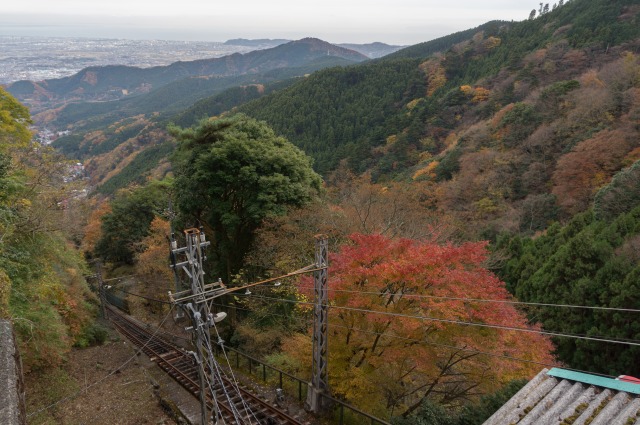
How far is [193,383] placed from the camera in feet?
49.2

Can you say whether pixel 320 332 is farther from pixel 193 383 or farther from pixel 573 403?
pixel 193 383

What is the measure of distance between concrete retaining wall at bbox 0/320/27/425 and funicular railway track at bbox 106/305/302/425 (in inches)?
137

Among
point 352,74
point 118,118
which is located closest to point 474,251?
point 352,74

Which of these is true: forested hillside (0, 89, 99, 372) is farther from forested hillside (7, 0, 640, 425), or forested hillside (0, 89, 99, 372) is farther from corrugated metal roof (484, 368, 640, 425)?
corrugated metal roof (484, 368, 640, 425)

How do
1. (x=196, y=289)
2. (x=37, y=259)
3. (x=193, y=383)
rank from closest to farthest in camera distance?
1. (x=196, y=289)
2. (x=37, y=259)
3. (x=193, y=383)

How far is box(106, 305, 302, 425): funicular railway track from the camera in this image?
12.1m

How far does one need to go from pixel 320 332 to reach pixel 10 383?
7.20 m

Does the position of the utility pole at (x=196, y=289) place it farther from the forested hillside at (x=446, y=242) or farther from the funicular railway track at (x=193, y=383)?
the forested hillside at (x=446, y=242)

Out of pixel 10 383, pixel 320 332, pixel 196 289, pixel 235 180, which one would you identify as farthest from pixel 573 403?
pixel 235 180

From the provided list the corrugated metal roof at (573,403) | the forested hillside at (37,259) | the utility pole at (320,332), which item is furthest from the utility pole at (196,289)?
the corrugated metal roof at (573,403)

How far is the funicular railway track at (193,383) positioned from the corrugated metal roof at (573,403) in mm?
5241

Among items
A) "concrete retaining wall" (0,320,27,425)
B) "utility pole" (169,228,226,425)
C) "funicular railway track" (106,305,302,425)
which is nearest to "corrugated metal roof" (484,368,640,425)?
"funicular railway track" (106,305,302,425)

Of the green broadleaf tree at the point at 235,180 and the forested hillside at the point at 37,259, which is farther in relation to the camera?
the green broadleaf tree at the point at 235,180

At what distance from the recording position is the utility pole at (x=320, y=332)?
10.4 m
